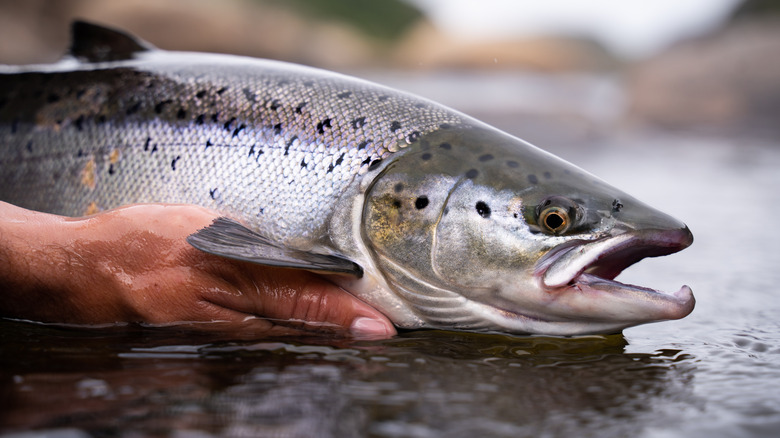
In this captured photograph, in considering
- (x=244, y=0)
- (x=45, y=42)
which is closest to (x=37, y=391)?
(x=45, y=42)

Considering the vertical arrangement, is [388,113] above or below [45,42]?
below

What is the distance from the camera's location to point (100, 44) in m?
3.48

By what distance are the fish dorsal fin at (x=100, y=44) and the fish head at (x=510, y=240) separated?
162 cm

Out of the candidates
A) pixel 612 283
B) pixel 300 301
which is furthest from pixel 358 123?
pixel 612 283

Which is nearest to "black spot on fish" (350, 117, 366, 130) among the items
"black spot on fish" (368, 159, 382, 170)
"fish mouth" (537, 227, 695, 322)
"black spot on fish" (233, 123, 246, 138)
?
"black spot on fish" (368, 159, 382, 170)

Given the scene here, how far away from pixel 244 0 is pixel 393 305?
105 ft

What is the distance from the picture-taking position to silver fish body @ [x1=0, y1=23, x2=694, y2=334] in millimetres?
2441

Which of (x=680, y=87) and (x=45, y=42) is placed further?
(x=45, y=42)

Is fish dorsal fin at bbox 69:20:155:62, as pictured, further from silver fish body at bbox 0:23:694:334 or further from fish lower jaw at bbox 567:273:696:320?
fish lower jaw at bbox 567:273:696:320

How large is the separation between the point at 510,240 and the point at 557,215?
183 millimetres

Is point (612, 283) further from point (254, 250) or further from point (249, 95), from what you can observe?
point (249, 95)

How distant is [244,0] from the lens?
105 feet

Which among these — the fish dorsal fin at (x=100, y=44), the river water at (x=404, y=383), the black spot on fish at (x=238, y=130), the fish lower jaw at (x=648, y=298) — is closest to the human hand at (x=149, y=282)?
the river water at (x=404, y=383)

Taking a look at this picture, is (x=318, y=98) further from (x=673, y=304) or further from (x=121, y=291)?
(x=673, y=304)
